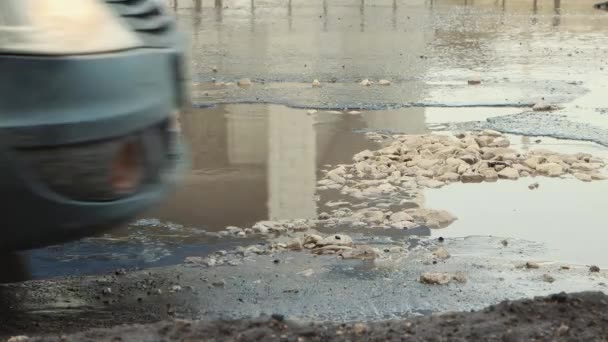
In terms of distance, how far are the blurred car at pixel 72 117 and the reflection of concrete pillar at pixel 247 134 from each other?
541cm

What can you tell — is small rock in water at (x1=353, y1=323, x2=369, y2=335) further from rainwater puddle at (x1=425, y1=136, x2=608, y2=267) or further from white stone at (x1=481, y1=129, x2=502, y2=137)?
white stone at (x1=481, y1=129, x2=502, y2=137)

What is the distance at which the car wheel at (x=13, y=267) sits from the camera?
4598 millimetres

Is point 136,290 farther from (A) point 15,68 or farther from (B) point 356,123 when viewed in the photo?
(B) point 356,123

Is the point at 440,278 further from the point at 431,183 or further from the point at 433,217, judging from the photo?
the point at 431,183

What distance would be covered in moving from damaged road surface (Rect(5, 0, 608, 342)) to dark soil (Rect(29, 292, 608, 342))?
13mm

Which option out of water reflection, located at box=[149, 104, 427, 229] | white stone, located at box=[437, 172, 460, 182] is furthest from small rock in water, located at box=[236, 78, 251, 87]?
white stone, located at box=[437, 172, 460, 182]

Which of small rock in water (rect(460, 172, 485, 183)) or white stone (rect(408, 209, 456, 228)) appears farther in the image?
small rock in water (rect(460, 172, 485, 183))

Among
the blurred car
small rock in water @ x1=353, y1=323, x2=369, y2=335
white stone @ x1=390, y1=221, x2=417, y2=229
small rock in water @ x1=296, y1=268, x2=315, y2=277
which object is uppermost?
the blurred car

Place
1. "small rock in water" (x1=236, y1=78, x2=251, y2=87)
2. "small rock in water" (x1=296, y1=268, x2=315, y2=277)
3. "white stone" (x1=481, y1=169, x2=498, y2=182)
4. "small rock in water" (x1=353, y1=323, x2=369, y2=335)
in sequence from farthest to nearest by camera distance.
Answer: "small rock in water" (x1=236, y1=78, x2=251, y2=87) → "white stone" (x1=481, y1=169, x2=498, y2=182) → "small rock in water" (x1=296, y1=268, x2=315, y2=277) → "small rock in water" (x1=353, y1=323, x2=369, y2=335)

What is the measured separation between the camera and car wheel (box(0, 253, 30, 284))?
4.60 m

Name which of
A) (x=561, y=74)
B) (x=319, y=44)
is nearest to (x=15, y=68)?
(x=561, y=74)

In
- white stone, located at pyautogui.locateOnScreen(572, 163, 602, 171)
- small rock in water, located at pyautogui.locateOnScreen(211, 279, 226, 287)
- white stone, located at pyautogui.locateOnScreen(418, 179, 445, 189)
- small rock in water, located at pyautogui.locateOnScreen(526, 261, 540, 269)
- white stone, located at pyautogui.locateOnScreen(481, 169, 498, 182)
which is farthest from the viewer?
white stone, located at pyautogui.locateOnScreen(572, 163, 602, 171)

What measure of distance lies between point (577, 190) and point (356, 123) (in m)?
3.11

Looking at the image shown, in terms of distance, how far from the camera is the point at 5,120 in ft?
9.81
